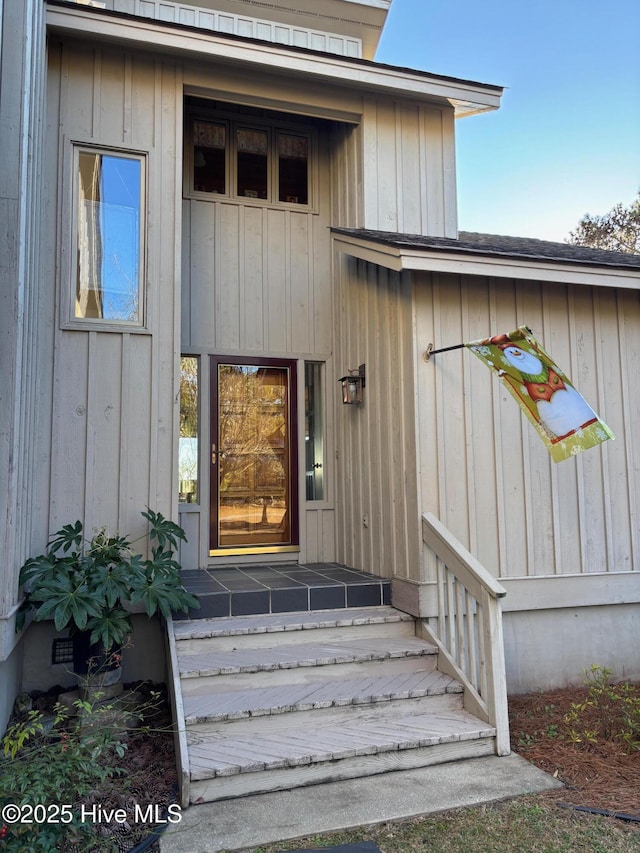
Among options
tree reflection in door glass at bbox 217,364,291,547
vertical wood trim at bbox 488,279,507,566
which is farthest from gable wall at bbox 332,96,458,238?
tree reflection in door glass at bbox 217,364,291,547

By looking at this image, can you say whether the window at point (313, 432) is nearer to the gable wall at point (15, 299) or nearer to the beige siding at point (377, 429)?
the beige siding at point (377, 429)

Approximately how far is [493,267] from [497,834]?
338cm

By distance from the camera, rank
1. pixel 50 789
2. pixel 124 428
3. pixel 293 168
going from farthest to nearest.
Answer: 1. pixel 293 168
2. pixel 124 428
3. pixel 50 789

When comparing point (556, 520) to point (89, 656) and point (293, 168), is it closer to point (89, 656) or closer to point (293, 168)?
point (89, 656)

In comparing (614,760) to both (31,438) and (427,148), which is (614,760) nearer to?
(31,438)

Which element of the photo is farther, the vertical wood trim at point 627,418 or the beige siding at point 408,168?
the beige siding at point 408,168

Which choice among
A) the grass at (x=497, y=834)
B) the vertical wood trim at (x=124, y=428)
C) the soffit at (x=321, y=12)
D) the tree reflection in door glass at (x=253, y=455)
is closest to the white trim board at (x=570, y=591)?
the grass at (x=497, y=834)

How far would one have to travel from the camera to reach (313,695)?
134 inches

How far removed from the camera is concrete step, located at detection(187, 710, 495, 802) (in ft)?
9.18

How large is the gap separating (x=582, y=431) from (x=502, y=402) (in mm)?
924

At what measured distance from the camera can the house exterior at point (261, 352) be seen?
13.4 ft

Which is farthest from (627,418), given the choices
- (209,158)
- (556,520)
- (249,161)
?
(209,158)

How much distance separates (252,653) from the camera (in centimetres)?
373

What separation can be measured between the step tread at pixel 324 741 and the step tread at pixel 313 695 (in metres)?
0.10
